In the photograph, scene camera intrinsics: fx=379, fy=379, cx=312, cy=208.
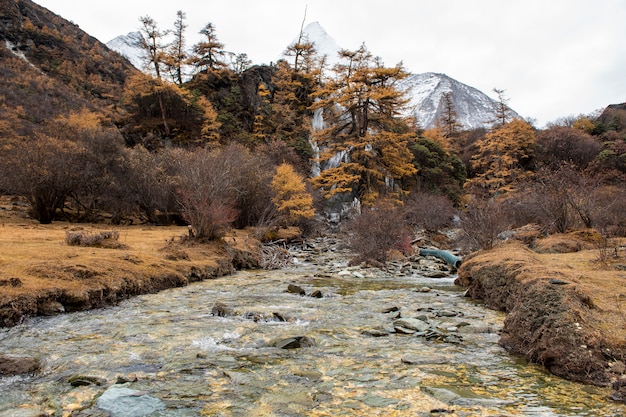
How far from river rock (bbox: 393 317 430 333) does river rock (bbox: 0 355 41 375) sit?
17.6 feet

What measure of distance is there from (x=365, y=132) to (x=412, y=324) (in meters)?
30.4

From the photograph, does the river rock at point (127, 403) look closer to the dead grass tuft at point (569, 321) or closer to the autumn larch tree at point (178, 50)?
the dead grass tuft at point (569, 321)

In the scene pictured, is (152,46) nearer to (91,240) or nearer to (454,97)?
(91,240)

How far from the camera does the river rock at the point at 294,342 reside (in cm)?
572

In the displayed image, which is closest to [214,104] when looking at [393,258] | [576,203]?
[393,258]

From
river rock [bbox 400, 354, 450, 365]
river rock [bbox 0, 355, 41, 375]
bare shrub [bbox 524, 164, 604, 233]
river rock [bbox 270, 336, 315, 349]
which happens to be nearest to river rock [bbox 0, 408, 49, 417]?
river rock [bbox 0, 355, 41, 375]

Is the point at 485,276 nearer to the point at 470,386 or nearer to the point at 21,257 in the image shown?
the point at 470,386

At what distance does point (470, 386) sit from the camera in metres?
4.21

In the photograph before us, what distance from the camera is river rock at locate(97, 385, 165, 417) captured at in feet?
11.8

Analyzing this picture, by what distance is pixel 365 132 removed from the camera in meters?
35.6

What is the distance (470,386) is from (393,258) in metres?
14.4

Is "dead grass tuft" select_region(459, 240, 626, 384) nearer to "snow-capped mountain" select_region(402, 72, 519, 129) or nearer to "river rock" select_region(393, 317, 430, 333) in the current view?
"river rock" select_region(393, 317, 430, 333)

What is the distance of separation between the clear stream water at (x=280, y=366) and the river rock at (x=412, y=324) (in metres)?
0.31

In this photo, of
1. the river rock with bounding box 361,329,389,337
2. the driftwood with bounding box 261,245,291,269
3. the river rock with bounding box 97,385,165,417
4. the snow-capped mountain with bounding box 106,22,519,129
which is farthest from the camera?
the snow-capped mountain with bounding box 106,22,519,129
